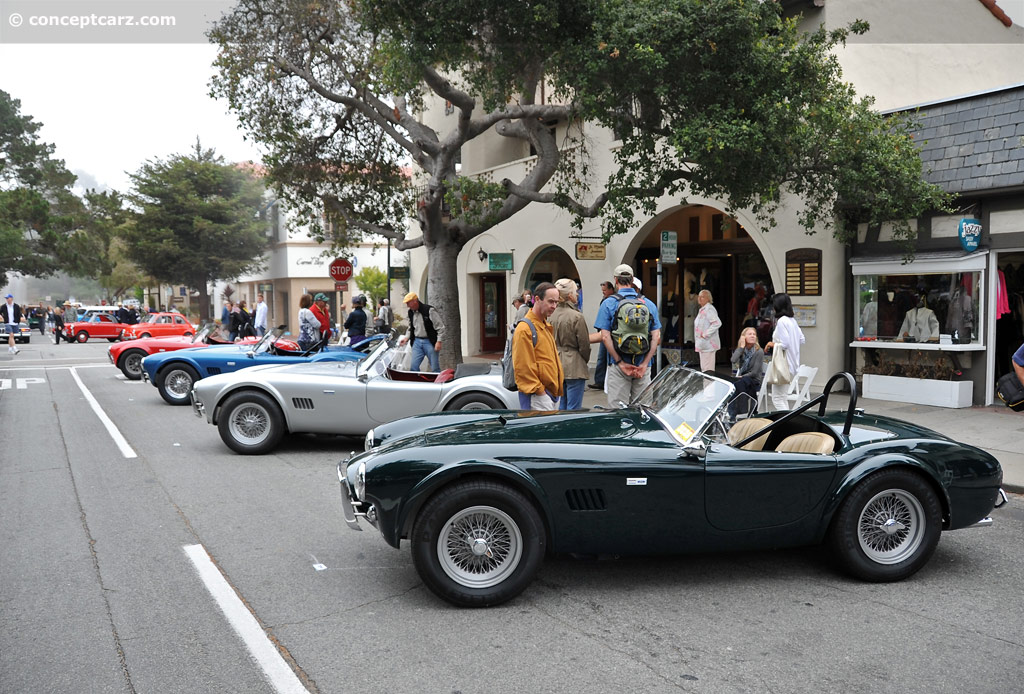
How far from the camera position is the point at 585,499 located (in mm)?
4457

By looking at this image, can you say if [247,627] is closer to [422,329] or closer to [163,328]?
[422,329]

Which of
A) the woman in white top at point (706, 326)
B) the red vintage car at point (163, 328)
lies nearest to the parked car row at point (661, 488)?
the woman in white top at point (706, 326)

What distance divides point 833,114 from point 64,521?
31.4 ft

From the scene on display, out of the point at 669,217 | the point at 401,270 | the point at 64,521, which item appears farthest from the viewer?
the point at 401,270

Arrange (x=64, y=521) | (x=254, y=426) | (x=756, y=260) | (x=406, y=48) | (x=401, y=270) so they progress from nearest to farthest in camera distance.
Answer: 1. (x=64, y=521)
2. (x=254, y=426)
3. (x=406, y=48)
4. (x=756, y=260)
5. (x=401, y=270)

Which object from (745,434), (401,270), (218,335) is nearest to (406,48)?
(218,335)

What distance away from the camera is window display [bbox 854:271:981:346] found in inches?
467

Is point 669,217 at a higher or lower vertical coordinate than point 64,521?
higher

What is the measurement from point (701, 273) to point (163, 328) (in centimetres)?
2065

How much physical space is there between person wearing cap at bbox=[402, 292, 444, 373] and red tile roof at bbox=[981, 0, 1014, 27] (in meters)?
12.5

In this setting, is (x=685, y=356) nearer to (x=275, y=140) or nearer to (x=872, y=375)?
(x=872, y=375)

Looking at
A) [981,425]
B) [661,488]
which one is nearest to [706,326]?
[981,425]

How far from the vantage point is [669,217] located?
18.4 m

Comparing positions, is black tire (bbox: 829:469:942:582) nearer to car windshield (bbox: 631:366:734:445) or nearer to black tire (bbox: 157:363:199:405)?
car windshield (bbox: 631:366:734:445)
